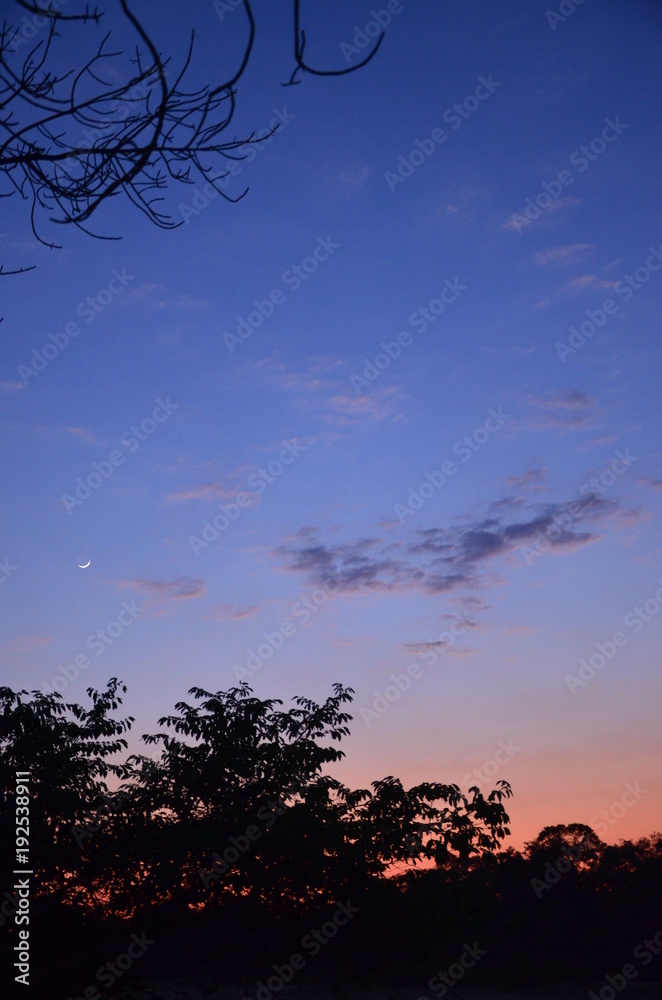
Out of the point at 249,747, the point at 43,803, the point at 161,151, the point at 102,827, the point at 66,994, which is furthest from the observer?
the point at 249,747

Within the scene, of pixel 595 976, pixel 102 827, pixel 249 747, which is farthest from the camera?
pixel 595 976

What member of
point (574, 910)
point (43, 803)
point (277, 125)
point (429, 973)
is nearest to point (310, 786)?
point (429, 973)

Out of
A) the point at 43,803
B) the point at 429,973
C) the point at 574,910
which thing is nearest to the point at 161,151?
the point at 43,803

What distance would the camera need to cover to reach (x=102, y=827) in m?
11.6

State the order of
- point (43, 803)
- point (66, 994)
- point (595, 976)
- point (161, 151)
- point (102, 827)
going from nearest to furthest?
1. point (161, 151)
2. point (66, 994)
3. point (43, 803)
4. point (102, 827)
5. point (595, 976)

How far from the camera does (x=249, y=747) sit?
12430 mm

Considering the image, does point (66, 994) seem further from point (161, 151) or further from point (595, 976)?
point (595, 976)

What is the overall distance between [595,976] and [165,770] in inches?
1189

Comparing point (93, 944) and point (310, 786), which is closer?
point (93, 944)

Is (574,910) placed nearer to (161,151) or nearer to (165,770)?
(165,770)

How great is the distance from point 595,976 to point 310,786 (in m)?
29.4

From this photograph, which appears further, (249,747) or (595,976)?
(595,976)

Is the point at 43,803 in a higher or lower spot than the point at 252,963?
higher

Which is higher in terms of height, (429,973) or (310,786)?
(310,786)
